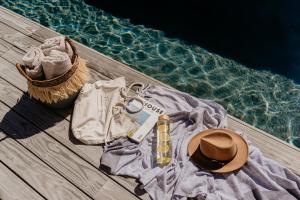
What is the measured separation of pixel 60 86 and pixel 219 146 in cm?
146

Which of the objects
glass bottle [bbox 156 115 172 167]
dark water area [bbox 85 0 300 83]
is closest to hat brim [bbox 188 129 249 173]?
glass bottle [bbox 156 115 172 167]

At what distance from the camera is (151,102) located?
11.3 feet

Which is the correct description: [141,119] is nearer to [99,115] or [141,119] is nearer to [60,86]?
[99,115]

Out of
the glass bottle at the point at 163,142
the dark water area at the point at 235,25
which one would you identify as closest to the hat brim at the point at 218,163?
the glass bottle at the point at 163,142

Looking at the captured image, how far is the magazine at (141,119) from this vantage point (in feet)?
10.4

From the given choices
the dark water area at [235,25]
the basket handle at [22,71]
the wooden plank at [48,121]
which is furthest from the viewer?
the dark water area at [235,25]

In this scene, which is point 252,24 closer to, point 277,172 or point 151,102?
point 151,102

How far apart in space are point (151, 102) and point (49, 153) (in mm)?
1016

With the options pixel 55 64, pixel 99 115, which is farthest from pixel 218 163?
pixel 55 64

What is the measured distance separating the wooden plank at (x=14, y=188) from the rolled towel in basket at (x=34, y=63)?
83 centimetres

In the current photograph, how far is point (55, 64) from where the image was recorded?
3119mm

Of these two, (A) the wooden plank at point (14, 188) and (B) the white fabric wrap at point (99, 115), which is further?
(B) the white fabric wrap at point (99, 115)

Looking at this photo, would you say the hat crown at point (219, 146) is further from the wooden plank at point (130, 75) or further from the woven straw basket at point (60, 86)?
the woven straw basket at point (60, 86)

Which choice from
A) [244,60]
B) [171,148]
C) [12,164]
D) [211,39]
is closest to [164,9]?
[211,39]
